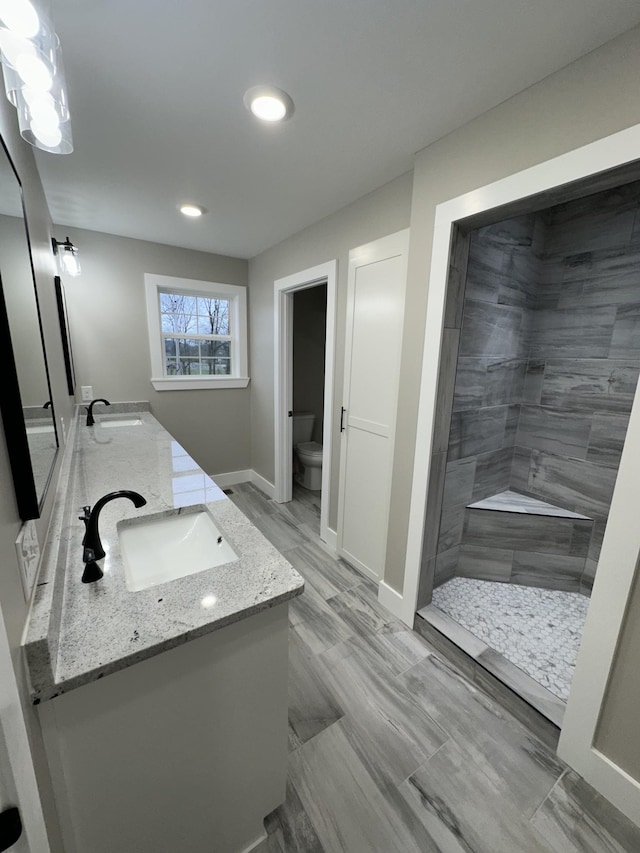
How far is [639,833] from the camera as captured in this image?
1109 millimetres

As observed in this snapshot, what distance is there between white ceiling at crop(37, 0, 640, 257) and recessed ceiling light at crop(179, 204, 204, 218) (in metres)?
0.25

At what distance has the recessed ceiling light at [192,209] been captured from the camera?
226 centimetres

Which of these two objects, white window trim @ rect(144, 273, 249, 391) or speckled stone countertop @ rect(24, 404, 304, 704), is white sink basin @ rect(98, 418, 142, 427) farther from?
speckled stone countertop @ rect(24, 404, 304, 704)

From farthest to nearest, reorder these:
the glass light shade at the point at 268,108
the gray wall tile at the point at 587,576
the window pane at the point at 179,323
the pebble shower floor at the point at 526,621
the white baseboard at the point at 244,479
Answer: the white baseboard at the point at 244,479 → the window pane at the point at 179,323 → the gray wall tile at the point at 587,576 → the pebble shower floor at the point at 526,621 → the glass light shade at the point at 268,108

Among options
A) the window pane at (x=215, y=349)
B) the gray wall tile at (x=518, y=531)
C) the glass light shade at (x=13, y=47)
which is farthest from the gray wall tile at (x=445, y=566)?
A: the window pane at (x=215, y=349)

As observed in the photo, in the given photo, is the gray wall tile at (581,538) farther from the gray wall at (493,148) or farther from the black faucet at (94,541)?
the black faucet at (94,541)

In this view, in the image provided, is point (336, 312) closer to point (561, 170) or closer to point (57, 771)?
point (561, 170)

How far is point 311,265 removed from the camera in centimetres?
260

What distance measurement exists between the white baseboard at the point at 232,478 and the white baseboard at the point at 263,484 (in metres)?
0.06

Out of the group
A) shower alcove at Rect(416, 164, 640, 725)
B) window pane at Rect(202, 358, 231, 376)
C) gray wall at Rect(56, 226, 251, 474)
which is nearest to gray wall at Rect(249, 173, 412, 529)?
window pane at Rect(202, 358, 231, 376)

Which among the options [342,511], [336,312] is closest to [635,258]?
[336,312]

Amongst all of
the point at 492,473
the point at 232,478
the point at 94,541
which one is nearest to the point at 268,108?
the point at 94,541

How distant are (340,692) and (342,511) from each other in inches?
43.4

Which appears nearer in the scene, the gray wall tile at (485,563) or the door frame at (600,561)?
the door frame at (600,561)
